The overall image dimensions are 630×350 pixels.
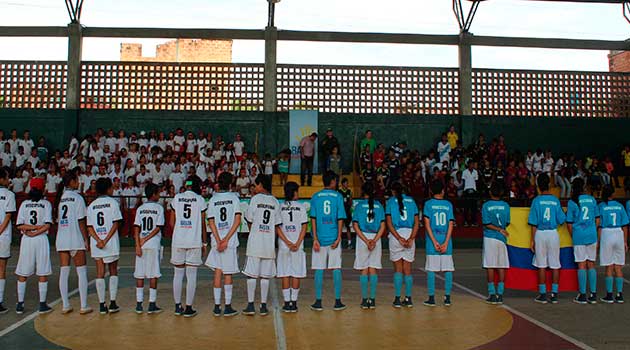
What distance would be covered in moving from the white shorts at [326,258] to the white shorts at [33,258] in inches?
155

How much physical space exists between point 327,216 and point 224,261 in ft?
5.56

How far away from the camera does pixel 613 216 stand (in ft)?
28.6

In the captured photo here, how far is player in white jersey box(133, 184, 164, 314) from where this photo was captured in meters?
7.60

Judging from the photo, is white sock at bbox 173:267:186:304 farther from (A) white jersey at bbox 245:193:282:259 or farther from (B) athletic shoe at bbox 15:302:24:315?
(B) athletic shoe at bbox 15:302:24:315

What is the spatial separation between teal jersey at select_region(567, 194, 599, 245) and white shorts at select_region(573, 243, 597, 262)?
0.07m

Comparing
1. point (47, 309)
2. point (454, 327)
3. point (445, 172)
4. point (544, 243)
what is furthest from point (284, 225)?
point (445, 172)

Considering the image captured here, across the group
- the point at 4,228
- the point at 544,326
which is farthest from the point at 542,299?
the point at 4,228

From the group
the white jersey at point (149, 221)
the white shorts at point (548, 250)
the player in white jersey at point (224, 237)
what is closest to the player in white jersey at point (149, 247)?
the white jersey at point (149, 221)

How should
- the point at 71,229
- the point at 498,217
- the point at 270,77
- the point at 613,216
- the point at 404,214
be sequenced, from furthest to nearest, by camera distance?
the point at 270,77 < the point at 613,216 < the point at 498,217 < the point at 404,214 < the point at 71,229

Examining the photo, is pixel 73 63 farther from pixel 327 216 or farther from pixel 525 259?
pixel 525 259

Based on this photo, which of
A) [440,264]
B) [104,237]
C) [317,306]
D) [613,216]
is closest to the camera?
[104,237]

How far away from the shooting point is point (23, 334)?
649 cm

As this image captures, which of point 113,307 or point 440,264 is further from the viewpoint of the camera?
point 440,264

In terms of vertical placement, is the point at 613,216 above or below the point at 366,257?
above
